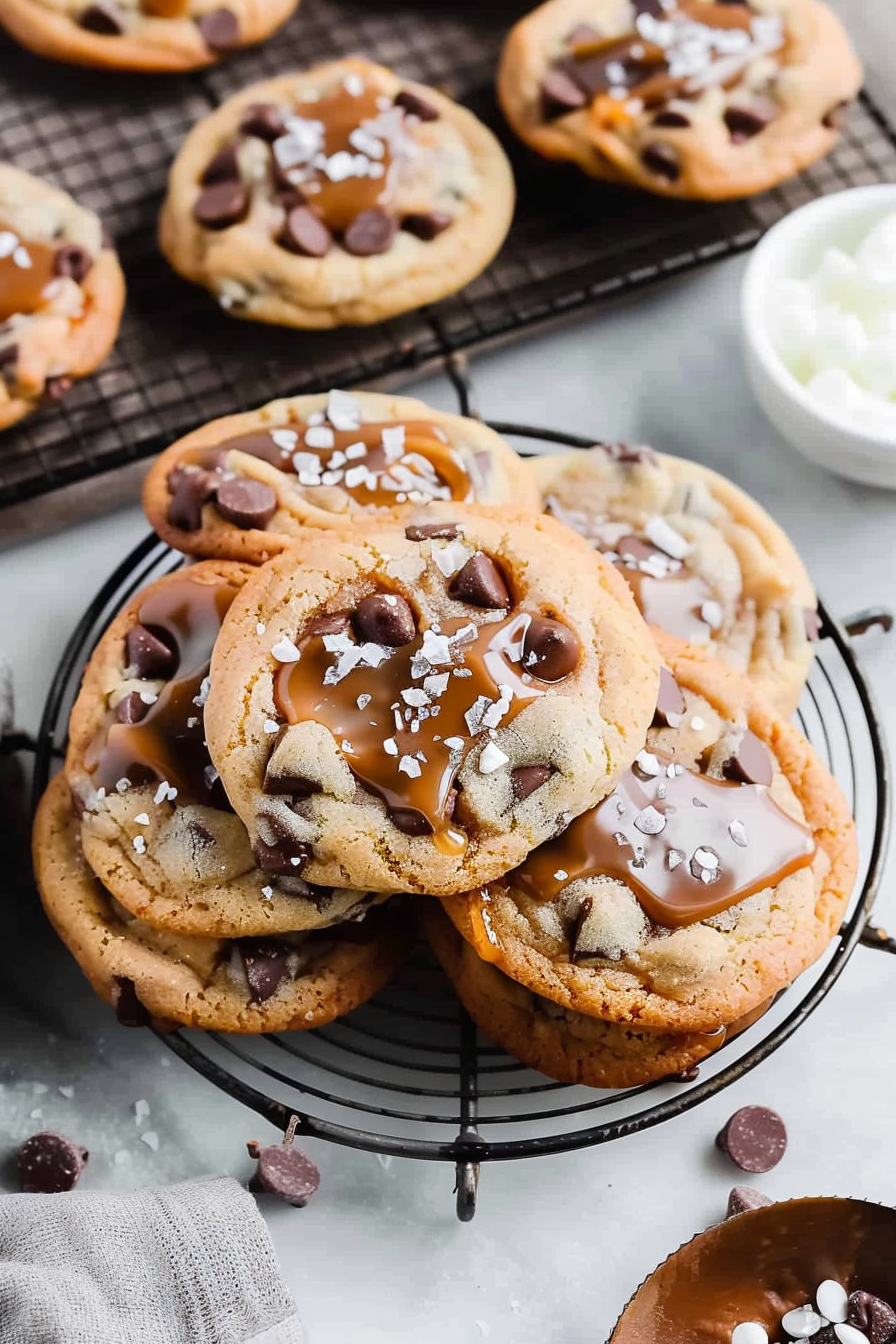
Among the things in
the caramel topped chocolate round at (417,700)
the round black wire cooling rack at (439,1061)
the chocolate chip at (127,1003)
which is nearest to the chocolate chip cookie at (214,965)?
the chocolate chip at (127,1003)

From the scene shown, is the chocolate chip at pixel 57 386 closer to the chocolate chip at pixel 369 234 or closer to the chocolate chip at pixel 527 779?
the chocolate chip at pixel 369 234

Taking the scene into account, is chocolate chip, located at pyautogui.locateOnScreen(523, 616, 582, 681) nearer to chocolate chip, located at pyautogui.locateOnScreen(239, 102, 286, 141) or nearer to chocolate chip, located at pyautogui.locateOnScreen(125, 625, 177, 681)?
chocolate chip, located at pyautogui.locateOnScreen(125, 625, 177, 681)

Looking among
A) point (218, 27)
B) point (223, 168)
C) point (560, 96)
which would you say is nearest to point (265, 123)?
point (223, 168)

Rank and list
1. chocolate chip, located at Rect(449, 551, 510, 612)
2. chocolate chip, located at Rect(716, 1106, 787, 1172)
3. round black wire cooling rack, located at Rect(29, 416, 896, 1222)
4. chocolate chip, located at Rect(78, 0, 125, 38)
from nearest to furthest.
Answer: chocolate chip, located at Rect(449, 551, 510, 612) < round black wire cooling rack, located at Rect(29, 416, 896, 1222) < chocolate chip, located at Rect(716, 1106, 787, 1172) < chocolate chip, located at Rect(78, 0, 125, 38)

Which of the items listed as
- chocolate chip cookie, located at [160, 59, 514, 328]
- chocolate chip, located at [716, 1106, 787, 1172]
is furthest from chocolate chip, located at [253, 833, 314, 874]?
chocolate chip cookie, located at [160, 59, 514, 328]

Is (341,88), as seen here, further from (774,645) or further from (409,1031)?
(409,1031)

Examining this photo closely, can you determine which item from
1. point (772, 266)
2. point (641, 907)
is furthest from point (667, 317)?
point (641, 907)
